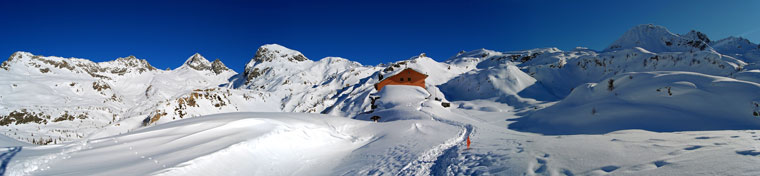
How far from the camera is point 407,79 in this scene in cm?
3953

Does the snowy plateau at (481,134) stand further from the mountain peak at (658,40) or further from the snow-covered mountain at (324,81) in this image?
the mountain peak at (658,40)

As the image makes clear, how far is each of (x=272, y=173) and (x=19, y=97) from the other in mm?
74155

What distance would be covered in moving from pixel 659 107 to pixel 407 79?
28771 millimetres

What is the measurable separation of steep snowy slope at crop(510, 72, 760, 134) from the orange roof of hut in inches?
901

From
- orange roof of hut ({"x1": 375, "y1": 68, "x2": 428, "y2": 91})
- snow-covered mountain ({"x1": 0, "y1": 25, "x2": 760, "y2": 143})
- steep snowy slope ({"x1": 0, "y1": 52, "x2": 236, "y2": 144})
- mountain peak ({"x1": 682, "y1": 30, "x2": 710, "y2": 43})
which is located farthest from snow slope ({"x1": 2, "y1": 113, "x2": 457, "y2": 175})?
mountain peak ({"x1": 682, "y1": 30, "x2": 710, "y2": 43})

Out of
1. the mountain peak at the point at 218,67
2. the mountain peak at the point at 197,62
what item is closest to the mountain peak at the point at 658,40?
the mountain peak at the point at 218,67

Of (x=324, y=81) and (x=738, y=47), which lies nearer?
(x=738, y=47)

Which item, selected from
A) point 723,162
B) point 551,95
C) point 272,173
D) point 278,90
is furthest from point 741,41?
point 278,90

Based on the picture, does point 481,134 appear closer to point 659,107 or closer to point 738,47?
point 659,107

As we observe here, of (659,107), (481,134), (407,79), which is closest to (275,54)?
(407,79)

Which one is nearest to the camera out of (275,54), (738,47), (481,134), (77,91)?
(481,134)

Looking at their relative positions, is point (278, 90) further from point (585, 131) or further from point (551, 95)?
point (585, 131)

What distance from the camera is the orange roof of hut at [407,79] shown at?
39562 millimetres

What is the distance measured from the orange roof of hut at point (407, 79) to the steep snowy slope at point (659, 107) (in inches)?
901
